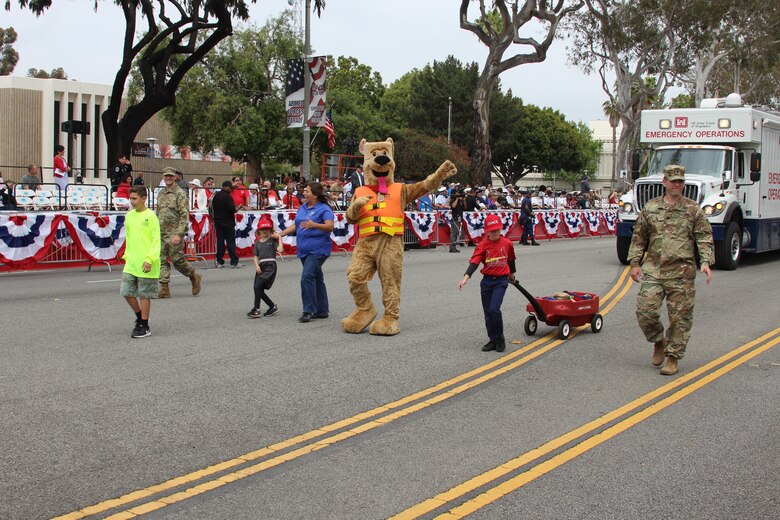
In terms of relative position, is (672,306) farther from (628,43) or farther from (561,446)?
(628,43)

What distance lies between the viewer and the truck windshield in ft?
62.3

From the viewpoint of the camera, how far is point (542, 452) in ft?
19.0

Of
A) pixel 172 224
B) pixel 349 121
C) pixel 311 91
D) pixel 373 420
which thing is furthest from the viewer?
pixel 349 121

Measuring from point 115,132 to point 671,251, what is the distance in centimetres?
2323

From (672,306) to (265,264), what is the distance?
5.34m

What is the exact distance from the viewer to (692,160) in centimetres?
1928

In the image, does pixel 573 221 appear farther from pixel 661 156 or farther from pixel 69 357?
pixel 69 357

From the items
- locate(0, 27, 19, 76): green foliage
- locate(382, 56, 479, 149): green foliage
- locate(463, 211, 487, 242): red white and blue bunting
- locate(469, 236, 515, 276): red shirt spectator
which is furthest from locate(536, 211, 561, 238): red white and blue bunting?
locate(0, 27, 19, 76): green foliage

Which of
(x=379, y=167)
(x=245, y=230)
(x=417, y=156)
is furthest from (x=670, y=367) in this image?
(x=417, y=156)

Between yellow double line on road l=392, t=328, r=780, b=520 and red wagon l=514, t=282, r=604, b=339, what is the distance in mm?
1735

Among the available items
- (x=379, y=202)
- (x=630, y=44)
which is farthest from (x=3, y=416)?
(x=630, y=44)

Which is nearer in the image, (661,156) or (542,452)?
(542,452)

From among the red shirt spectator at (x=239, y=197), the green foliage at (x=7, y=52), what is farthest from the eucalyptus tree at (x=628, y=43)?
the green foliage at (x=7, y=52)

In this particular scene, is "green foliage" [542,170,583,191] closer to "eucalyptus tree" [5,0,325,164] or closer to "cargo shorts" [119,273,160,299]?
"eucalyptus tree" [5,0,325,164]
